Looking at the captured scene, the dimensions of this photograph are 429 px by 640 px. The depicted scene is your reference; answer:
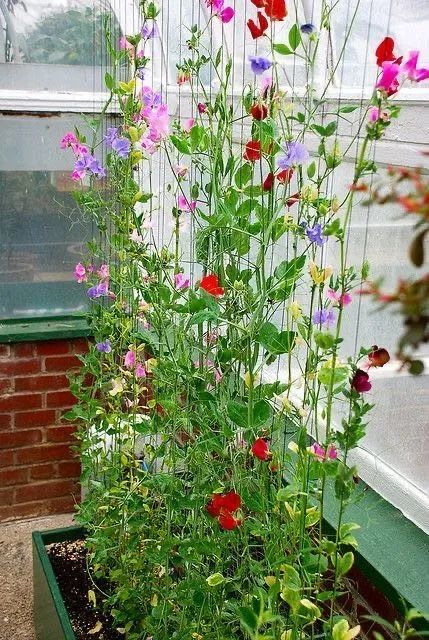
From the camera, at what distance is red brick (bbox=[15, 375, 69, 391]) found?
3070 mm

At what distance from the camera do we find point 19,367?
120 inches

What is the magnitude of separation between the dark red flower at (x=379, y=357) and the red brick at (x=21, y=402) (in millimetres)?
2290

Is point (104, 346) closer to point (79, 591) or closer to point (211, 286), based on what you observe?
point (79, 591)

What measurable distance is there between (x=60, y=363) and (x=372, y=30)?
2012 millimetres

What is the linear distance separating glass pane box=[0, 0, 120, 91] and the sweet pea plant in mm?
907

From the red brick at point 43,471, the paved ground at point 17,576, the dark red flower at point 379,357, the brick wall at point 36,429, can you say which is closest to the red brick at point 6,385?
the brick wall at point 36,429

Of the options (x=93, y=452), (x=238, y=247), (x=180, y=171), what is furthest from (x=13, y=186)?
(x=238, y=247)

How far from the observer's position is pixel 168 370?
63.9 inches

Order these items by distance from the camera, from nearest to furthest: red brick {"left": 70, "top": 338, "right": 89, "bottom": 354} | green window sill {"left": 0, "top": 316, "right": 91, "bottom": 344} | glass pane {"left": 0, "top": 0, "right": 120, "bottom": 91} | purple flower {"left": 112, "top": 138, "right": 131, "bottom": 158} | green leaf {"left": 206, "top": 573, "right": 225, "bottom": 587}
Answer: green leaf {"left": 206, "top": 573, "right": 225, "bottom": 587} → purple flower {"left": 112, "top": 138, "right": 131, "bottom": 158} → glass pane {"left": 0, "top": 0, "right": 120, "bottom": 91} → green window sill {"left": 0, "top": 316, "right": 91, "bottom": 344} → red brick {"left": 70, "top": 338, "right": 89, "bottom": 354}

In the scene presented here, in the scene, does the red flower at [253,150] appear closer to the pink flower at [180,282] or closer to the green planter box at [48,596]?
the pink flower at [180,282]

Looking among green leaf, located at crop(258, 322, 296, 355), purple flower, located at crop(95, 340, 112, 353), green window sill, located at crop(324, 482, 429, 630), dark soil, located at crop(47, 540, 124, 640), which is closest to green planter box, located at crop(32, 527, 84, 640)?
dark soil, located at crop(47, 540, 124, 640)

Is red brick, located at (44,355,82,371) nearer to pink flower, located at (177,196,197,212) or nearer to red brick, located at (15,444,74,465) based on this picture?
→ red brick, located at (15,444,74,465)

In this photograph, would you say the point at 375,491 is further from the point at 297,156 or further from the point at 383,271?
the point at 297,156

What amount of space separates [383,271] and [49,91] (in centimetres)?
194
